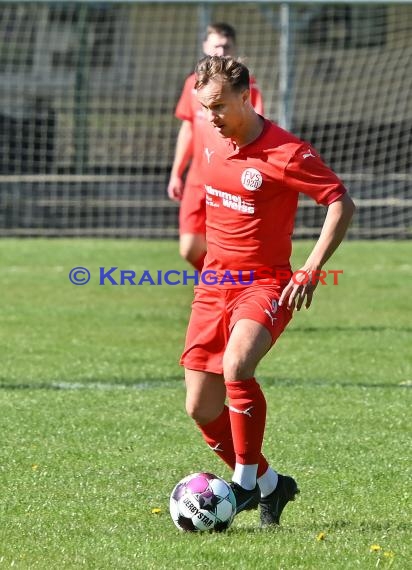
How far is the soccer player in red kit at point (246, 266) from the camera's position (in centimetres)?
440

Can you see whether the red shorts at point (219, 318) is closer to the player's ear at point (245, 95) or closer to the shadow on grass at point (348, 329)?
the player's ear at point (245, 95)

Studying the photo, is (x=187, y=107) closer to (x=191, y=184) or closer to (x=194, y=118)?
(x=194, y=118)

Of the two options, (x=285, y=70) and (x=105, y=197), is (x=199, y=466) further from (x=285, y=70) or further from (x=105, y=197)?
(x=105, y=197)

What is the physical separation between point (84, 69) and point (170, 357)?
1175 cm

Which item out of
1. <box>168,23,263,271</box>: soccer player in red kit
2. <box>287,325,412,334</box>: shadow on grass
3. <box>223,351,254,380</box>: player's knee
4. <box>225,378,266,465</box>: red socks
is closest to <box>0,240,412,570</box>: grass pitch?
<box>287,325,412,334</box>: shadow on grass

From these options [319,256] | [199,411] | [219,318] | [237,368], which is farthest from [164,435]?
[319,256]

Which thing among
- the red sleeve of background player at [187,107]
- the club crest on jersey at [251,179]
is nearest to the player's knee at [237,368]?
the club crest on jersey at [251,179]

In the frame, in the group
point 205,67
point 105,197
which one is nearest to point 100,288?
point 105,197

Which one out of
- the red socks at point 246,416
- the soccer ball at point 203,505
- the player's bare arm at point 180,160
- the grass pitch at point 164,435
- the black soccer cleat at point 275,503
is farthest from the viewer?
the player's bare arm at point 180,160

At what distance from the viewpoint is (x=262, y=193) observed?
182 inches

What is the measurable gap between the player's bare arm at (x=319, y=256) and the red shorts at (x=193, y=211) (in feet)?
13.3

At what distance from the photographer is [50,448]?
5695mm

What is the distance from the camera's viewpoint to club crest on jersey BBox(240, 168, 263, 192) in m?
4.59

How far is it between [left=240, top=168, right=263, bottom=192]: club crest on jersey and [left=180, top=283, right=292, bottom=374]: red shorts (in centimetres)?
38
